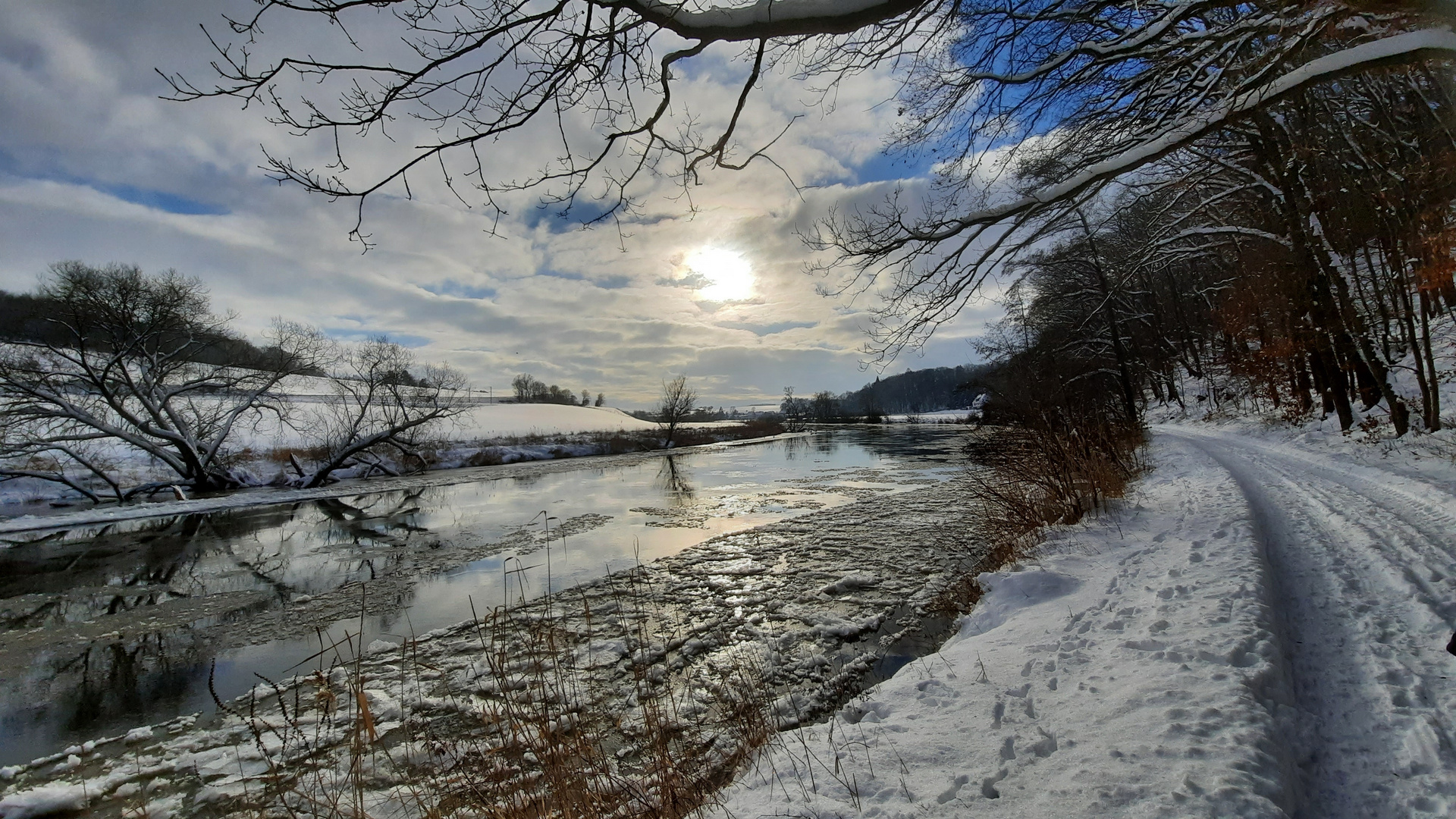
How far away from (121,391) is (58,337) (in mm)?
2374

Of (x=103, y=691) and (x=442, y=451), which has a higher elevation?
(x=442, y=451)

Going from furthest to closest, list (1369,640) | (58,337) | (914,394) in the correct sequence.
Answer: (914,394)
(58,337)
(1369,640)

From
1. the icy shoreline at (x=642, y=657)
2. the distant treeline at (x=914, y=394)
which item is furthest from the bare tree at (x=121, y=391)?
the distant treeline at (x=914, y=394)

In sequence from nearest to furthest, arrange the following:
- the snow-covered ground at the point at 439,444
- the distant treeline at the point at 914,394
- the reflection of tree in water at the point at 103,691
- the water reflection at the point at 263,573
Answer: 1. the reflection of tree in water at the point at 103,691
2. the water reflection at the point at 263,573
3. the snow-covered ground at the point at 439,444
4. the distant treeline at the point at 914,394

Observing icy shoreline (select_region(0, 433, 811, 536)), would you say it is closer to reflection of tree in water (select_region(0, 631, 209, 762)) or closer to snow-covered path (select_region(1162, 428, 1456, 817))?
reflection of tree in water (select_region(0, 631, 209, 762))

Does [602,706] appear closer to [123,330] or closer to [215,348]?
[123,330]

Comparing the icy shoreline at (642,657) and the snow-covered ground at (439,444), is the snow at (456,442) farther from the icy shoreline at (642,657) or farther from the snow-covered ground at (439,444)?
the icy shoreline at (642,657)

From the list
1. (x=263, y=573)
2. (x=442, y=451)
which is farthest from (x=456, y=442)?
(x=263, y=573)

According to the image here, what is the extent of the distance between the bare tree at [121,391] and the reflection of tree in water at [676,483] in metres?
17.0

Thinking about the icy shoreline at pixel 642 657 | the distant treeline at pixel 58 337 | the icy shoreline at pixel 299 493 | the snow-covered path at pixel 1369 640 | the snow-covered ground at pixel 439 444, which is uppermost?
the distant treeline at pixel 58 337

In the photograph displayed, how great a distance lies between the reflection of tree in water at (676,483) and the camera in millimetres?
15656

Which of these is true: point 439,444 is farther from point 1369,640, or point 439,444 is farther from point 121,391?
point 1369,640

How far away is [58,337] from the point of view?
61.9 feet

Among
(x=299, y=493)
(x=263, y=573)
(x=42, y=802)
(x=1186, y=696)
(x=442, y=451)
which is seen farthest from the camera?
(x=442, y=451)
